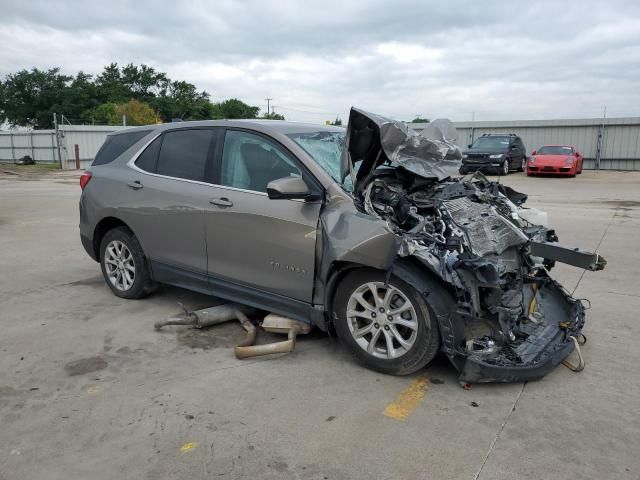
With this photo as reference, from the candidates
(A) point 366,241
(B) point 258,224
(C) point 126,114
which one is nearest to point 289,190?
(B) point 258,224

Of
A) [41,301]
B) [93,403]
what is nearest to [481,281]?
[93,403]

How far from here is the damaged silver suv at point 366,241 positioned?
3.42 m

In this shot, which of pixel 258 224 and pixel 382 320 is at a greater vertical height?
pixel 258 224

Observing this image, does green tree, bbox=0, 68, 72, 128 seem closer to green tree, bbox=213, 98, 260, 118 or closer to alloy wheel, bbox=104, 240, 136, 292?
green tree, bbox=213, 98, 260, 118

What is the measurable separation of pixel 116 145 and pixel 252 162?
1.99 m

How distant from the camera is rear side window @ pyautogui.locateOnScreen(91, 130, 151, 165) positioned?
5.33 m

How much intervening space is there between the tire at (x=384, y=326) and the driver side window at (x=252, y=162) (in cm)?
100

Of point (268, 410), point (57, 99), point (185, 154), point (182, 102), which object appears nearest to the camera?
point (268, 410)

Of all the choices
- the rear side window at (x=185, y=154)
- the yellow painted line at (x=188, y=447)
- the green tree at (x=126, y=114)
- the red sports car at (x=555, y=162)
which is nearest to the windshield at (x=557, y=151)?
the red sports car at (x=555, y=162)

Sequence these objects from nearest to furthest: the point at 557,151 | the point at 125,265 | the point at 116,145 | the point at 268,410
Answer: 1. the point at 268,410
2. the point at 125,265
3. the point at 116,145
4. the point at 557,151

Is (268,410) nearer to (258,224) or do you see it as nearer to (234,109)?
(258,224)

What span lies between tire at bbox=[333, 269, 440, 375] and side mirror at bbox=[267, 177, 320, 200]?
25.7 inches

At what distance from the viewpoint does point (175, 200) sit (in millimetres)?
4652

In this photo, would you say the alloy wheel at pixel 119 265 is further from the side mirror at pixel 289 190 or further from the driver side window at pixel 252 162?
the side mirror at pixel 289 190
